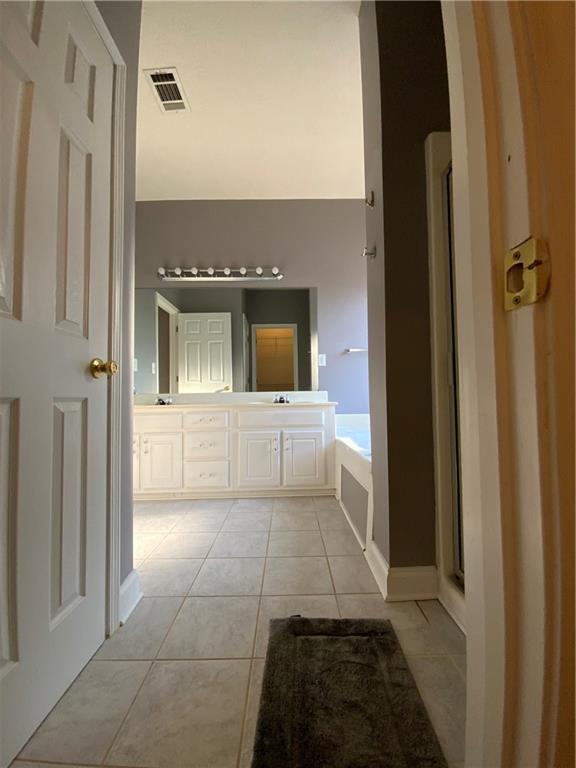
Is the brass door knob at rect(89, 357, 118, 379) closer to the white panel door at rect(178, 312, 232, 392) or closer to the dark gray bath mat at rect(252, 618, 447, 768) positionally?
the dark gray bath mat at rect(252, 618, 447, 768)

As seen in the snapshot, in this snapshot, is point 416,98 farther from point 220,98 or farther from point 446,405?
point 220,98

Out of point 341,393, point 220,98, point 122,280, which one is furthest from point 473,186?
point 341,393

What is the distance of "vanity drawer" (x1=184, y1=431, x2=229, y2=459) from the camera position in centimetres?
271

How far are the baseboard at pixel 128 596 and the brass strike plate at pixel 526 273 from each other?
1477mm

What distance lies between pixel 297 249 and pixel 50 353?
8.85 feet

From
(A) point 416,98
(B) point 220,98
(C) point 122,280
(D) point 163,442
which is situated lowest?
(D) point 163,442

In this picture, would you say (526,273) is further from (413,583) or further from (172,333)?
(172,333)

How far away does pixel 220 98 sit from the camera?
2.10 meters

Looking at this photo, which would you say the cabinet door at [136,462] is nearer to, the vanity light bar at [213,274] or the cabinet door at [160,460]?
the cabinet door at [160,460]

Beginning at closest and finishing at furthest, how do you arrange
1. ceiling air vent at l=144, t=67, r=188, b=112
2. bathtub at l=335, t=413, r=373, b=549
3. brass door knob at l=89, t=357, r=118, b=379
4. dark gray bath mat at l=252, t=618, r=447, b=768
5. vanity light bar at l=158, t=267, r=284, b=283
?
1. dark gray bath mat at l=252, t=618, r=447, b=768
2. brass door knob at l=89, t=357, r=118, b=379
3. bathtub at l=335, t=413, r=373, b=549
4. ceiling air vent at l=144, t=67, r=188, b=112
5. vanity light bar at l=158, t=267, r=284, b=283

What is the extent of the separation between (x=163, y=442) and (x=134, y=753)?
2135mm

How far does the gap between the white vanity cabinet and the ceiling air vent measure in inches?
85.4

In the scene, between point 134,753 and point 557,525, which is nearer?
point 557,525

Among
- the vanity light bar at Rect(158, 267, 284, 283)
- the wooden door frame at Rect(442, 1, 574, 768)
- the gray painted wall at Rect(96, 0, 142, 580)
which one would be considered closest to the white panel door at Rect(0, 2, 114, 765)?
the gray painted wall at Rect(96, 0, 142, 580)
